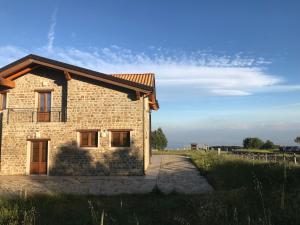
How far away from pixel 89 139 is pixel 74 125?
1.06 meters

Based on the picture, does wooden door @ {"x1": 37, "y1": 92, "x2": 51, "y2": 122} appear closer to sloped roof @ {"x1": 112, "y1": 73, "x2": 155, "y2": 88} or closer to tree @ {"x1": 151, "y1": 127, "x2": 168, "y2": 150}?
sloped roof @ {"x1": 112, "y1": 73, "x2": 155, "y2": 88}

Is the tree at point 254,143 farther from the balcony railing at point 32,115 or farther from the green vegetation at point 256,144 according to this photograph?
the balcony railing at point 32,115

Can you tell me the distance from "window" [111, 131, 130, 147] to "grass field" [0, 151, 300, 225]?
6.35 metres

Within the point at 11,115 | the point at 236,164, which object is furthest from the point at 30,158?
the point at 236,164

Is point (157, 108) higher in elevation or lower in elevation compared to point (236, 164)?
higher

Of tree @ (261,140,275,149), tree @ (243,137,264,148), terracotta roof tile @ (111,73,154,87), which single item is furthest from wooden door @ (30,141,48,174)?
tree @ (243,137,264,148)

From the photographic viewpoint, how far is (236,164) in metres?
13.0

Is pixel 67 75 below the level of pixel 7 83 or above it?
above

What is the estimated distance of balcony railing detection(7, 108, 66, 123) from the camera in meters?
17.2

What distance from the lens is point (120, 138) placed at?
53.5 feet

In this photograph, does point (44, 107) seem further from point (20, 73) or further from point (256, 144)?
point (256, 144)

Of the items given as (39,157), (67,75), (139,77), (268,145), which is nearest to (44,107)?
(67,75)

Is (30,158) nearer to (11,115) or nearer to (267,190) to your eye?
(11,115)

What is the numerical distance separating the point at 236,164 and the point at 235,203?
5.76m
